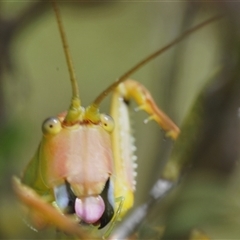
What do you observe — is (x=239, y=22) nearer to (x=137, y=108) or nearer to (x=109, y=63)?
(x=137, y=108)

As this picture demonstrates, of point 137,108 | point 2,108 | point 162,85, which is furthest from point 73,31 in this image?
point 137,108

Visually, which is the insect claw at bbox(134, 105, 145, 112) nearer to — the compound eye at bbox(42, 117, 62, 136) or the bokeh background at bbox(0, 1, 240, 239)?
the bokeh background at bbox(0, 1, 240, 239)

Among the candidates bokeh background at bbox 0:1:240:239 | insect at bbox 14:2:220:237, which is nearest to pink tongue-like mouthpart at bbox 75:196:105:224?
insect at bbox 14:2:220:237

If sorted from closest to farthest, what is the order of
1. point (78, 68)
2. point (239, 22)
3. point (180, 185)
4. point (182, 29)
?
point (239, 22)
point (180, 185)
point (182, 29)
point (78, 68)

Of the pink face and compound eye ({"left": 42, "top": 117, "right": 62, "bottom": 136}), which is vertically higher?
compound eye ({"left": 42, "top": 117, "right": 62, "bottom": 136})

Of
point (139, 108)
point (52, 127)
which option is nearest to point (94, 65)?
point (139, 108)
